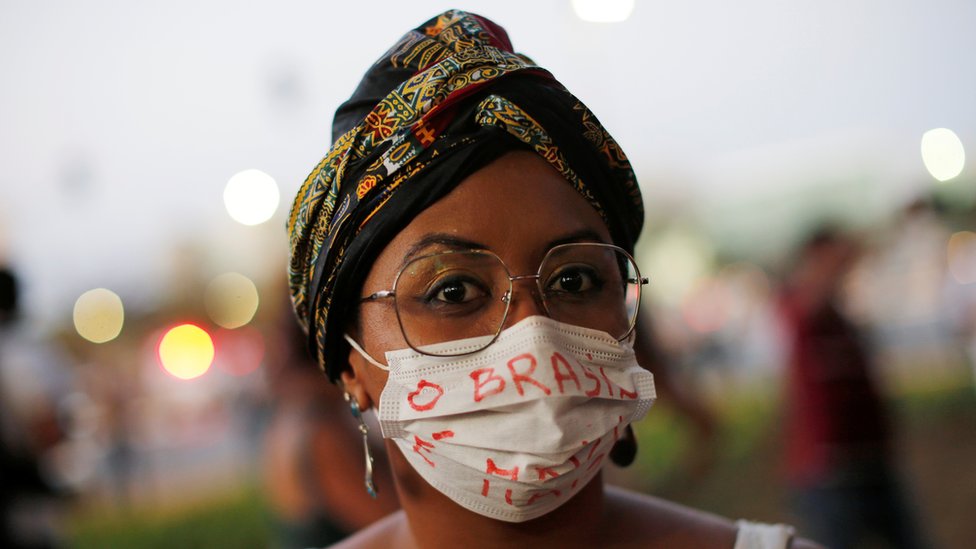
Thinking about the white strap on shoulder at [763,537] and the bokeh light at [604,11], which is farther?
the bokeh light at [604,11]

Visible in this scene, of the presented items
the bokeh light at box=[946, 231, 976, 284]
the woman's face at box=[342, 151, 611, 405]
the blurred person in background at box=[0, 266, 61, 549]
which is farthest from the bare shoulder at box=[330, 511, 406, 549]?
the bokeh light at box=[946, 231, 976, 284]

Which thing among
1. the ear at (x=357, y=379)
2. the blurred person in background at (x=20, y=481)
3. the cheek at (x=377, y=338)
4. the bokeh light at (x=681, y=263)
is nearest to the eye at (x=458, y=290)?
the cheek at (x=377, y=338)

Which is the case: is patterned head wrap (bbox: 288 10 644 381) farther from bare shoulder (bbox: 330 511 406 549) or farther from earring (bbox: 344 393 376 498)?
bare shoulder (bbox: 330 511 406 549)

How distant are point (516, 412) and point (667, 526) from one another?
1.91 ft

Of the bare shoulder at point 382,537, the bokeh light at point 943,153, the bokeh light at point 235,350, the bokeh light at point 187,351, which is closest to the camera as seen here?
the bare shoulder at point 382,537

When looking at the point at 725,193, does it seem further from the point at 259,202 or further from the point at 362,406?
the point at 362,406

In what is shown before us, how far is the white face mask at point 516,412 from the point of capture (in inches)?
65.2

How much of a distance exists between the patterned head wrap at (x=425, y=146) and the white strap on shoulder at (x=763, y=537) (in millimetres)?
701

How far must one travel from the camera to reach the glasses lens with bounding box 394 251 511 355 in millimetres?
1774

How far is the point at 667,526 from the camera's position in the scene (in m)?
2.02

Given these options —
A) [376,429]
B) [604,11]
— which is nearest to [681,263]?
[376,429]

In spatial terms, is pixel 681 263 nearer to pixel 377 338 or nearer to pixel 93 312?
pixel 93 312

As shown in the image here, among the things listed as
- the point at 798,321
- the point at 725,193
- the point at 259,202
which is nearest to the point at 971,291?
the point at 725,193

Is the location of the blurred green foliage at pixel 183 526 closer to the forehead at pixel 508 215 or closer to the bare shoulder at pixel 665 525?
the bare shoulder at pixel 665 525
